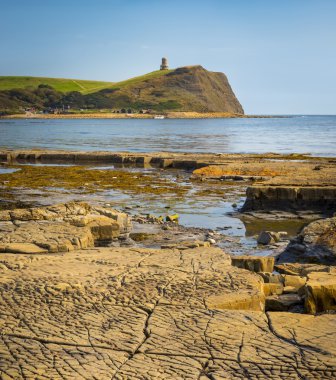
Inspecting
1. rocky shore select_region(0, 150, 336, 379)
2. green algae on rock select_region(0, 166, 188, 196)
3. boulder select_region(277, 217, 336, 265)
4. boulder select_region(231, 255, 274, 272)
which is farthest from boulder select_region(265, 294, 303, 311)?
green algae on rock select_region(0, 166, 188, 196)

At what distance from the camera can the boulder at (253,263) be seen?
8016 millimetres

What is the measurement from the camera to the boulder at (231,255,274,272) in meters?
8.02

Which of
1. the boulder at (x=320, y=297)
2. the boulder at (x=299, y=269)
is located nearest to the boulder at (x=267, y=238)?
the boulder at (x=299, y=269)

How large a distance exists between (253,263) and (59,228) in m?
3.33

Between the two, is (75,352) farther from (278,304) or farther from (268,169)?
(268,169)

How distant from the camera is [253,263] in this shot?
318 inches

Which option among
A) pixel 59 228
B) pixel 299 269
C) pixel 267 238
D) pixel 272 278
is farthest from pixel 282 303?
pixel 267 238

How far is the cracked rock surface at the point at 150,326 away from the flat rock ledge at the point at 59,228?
1199 millimetres

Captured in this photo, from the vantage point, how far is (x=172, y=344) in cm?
511

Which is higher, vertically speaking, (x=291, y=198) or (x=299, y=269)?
(x=291, y=198)

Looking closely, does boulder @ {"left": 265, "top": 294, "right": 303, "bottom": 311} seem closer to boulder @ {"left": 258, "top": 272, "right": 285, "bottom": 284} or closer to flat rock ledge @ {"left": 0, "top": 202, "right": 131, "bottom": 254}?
boulder @ {"left": 258, "top": 272, "right": 285, "bottom": 284}

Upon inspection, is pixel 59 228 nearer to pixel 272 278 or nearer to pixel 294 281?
pixel 272 278

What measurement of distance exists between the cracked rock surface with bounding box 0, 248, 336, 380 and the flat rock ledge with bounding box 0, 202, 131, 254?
120 centimetres

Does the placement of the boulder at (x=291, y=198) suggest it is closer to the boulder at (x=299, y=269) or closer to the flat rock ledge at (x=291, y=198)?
the flat rock ledge at (x=291, y=198)
